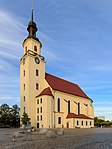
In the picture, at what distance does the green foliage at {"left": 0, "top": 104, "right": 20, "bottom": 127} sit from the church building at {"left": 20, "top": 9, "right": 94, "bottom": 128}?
1232 cm

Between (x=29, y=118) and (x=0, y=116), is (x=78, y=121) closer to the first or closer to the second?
(x=29, y=118)

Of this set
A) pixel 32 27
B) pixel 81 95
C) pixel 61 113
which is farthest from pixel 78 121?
pixel 32 27

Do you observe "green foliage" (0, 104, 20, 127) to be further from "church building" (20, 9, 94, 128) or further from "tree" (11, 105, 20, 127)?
"church building" (20, 9, 94, 128)

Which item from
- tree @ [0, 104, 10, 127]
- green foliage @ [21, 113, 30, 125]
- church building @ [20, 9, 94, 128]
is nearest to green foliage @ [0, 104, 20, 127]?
tree @ [0, 104, 10, 127]

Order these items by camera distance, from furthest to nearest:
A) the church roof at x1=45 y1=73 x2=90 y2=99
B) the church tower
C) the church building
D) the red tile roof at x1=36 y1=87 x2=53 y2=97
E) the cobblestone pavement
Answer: the church roof at x1=45 y1=73 x2=90 y2=99, the church tower, the red tile roof at x1=36 y1=87 x2=53 y2=97, the church building, the cobblestone pavement

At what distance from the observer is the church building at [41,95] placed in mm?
49781

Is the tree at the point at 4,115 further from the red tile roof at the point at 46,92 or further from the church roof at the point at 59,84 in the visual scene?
the church roof at the point at 59,84

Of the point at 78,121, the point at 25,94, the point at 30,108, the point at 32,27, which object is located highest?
the point at 32,27

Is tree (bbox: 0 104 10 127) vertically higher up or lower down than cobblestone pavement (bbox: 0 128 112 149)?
lower down

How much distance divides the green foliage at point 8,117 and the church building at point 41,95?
40.4ft

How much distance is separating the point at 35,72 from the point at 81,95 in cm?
1922

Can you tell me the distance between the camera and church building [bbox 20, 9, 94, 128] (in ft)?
163

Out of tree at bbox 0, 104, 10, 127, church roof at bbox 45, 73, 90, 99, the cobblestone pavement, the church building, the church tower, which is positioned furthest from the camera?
tree at bbox 0, 104, 10, 127

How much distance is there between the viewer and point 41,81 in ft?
177
